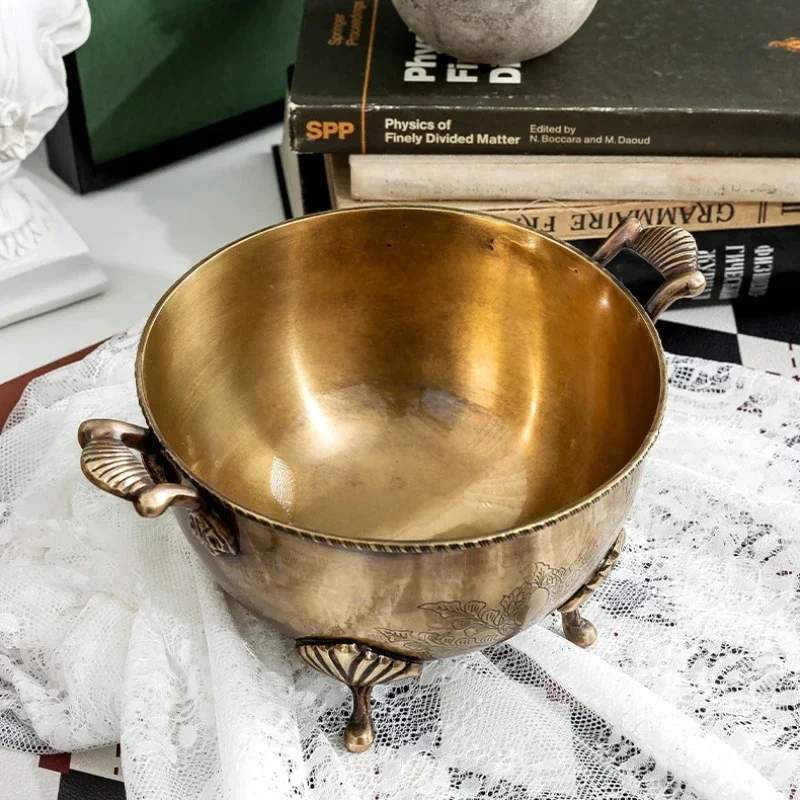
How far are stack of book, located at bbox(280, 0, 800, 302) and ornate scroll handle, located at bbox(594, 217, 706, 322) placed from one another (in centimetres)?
19

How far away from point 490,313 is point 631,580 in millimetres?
186

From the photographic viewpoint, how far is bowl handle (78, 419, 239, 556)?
468 millimetres

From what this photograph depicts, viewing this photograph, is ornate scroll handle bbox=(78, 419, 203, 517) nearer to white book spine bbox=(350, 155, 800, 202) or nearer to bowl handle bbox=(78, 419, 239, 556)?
bowl handle bbox=(78, 419, 239, 556)

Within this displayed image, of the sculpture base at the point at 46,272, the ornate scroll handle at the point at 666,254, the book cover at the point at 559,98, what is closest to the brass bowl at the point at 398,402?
the ornate scroll handle at the point at 666,254

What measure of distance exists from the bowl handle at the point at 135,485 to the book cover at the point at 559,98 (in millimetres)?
350

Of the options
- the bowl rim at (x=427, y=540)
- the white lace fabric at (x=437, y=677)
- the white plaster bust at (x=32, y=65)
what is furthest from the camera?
the white plaster bust at (x=32, y=65)

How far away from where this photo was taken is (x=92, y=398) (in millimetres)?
738

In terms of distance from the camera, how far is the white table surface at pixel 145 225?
857mm

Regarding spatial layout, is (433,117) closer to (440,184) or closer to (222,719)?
(440,184)

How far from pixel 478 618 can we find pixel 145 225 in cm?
59

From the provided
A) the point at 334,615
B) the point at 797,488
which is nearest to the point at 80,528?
the point at 334,615

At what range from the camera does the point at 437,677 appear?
60 centimetres

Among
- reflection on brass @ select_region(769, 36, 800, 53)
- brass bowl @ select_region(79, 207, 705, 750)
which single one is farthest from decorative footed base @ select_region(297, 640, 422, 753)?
reflection on brass @ select_region(769, 36, 800, 53)

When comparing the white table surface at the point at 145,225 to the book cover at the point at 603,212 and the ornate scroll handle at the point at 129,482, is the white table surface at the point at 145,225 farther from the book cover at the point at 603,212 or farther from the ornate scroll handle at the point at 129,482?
the ornate scroll handle at the point at 129,482
